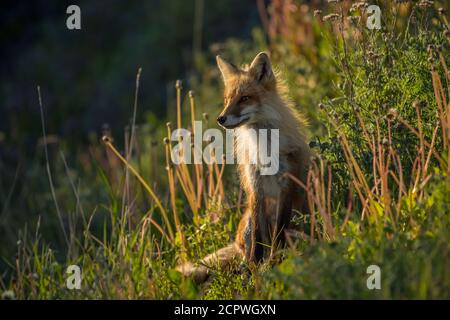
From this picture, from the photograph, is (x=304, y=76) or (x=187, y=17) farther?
(x=187, y=17)

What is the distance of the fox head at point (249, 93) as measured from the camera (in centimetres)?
570

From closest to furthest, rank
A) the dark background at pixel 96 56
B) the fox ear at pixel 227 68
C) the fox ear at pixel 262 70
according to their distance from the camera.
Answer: the fox ear at pixel 262 70 < the fox ear at pixel 227 68 < the dark background at pixel 96 56

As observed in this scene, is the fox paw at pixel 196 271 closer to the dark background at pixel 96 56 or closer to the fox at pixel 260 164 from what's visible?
the fox at pixel 260 164

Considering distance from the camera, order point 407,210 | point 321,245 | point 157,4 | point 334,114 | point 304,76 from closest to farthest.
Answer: point 321,245 → point 407,210 → point 334,114 → point 304,76 → point 157,4

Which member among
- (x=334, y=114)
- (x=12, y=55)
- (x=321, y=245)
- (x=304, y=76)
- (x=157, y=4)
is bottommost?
(x=321, y=245)

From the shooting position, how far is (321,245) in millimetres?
4035

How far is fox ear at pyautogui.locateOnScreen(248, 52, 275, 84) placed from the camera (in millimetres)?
5902

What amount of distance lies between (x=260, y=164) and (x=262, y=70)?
0.74 meters

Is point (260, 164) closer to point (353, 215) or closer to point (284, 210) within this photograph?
point (284, 210)

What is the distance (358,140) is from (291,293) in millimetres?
1604

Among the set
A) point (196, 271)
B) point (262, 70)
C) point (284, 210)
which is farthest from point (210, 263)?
point (262, 70)

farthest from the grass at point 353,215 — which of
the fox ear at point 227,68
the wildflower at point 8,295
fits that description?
the fox ear at point 227,68
